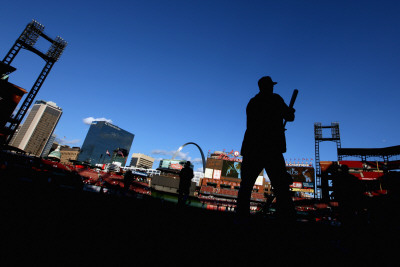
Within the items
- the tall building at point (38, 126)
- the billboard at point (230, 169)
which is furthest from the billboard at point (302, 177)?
the tall building at point (38, 126)

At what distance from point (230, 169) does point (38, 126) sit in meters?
192

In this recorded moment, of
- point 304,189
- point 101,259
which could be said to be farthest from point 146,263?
point 304,189

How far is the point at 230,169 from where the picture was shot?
58.0m

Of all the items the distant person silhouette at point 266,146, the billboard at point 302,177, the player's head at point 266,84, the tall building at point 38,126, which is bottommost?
the distant person silhouette at point 266,146

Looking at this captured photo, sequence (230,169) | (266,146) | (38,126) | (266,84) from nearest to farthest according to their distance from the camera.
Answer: (266,146)
(266,84)
(230,169)
(38,126)

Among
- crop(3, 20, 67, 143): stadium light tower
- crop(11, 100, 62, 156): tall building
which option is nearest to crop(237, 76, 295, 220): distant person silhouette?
crop(3, 20, 67, 143): stadium light tower

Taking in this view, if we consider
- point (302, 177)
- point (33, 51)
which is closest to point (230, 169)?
point (302, 177)

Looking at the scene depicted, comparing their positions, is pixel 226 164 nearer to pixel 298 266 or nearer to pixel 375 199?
pixel 375 199

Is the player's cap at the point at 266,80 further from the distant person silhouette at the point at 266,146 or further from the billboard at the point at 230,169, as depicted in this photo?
the billboard at the point at 230,169

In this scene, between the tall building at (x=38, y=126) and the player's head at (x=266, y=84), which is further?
the tall building at (x=38, y=126)

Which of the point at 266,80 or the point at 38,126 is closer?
the point at 266,80

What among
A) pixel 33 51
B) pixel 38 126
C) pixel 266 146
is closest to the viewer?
pixel 266 146

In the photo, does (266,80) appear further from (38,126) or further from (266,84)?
(38,126)

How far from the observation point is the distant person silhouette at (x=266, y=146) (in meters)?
2.69
